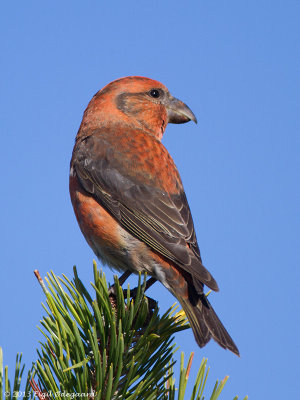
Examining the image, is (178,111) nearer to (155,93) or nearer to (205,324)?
(155,93)

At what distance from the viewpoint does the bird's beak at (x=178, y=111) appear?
5.25m

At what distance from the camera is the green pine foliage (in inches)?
88.3

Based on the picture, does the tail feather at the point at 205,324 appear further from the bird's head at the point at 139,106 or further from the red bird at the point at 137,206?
the bird's head at the point at 139,106

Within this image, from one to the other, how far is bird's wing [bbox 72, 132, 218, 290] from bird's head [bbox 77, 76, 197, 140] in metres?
0.64

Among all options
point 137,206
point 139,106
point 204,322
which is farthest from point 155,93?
point 204,322

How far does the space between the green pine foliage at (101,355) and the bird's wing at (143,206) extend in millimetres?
852

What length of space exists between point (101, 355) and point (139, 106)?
10.2ft

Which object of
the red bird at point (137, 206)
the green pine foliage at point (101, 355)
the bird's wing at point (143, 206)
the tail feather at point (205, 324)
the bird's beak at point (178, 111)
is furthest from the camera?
the bird's beak at point (178, 111)

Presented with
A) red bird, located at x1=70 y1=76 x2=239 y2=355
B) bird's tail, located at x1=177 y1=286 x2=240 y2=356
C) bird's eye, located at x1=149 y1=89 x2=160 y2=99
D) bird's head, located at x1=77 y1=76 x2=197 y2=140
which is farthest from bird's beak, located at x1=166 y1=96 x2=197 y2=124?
bird's tail, located at x1=177 y1=286 x2=240 y2=356

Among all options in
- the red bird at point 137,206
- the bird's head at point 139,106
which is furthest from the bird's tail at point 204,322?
the bird's head at point 139,106

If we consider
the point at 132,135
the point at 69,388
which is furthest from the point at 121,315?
the point at 132,135

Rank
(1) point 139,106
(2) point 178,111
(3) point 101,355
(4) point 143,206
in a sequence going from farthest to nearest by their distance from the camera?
(2) point 178,111 < (1) point 139,106 < (4) point 143,206 < (3) point 101,355

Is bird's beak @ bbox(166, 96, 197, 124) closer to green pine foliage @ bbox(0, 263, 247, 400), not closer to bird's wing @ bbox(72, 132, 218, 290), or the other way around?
bird's wing @ bbox(72, 132, 218, 290)

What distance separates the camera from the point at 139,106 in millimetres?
5176
